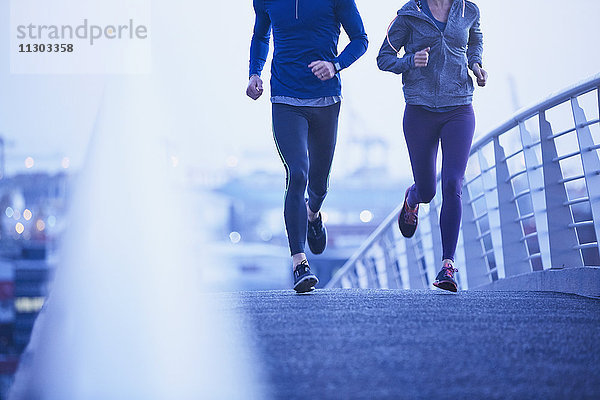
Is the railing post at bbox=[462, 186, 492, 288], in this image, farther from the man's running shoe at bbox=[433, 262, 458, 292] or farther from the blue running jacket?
the blue running jacket

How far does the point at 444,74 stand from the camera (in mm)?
4113

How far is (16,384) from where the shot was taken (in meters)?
1.71

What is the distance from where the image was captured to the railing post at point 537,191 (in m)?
4.70

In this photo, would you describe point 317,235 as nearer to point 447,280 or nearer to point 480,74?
point 447,280

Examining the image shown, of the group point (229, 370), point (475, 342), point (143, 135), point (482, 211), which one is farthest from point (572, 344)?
point (482, 211)

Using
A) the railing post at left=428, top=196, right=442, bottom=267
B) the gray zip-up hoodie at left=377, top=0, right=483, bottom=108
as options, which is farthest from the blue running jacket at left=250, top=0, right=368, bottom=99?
the railing post at left=428, top=196, right=442, bottom=267

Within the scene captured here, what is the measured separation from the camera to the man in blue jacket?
3969mm

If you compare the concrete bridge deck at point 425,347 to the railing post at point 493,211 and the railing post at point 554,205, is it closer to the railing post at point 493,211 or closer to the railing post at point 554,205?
the railing post at point 554,205

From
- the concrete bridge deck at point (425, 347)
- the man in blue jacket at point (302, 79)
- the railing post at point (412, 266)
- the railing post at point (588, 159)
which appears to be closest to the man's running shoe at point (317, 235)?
the man in blue jacket at point (302, 79)

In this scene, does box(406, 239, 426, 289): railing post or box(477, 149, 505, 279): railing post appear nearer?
box(477, 149, 505, 279): railing post

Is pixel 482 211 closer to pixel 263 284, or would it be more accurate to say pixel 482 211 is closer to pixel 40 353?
pixel 40 353

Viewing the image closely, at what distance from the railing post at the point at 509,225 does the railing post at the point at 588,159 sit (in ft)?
3.86

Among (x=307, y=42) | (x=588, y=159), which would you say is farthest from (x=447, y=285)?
(x=307, y=42)

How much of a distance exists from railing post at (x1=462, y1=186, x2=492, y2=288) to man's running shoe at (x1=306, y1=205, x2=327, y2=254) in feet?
5.39
